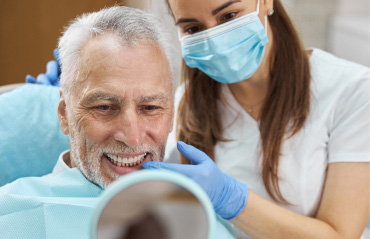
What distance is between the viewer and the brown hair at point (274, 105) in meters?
1.49

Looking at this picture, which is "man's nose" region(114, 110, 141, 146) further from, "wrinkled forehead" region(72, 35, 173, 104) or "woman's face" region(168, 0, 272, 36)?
"woman's face" region(168, 0, 272, 36)

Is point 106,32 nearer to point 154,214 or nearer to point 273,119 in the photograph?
point 154,214

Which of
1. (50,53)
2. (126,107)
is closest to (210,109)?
(126,107)

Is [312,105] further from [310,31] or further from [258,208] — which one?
[310,31]

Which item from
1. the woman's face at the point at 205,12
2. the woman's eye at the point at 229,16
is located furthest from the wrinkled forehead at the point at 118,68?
the woman's eye at the point at 229,16

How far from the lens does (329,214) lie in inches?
53.9

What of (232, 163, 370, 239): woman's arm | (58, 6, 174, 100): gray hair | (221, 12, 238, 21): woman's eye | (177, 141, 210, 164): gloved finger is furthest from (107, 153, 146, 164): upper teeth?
(221, 12, 238, 21): woman's eye

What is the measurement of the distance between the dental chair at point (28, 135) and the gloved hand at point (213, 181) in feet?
2.03

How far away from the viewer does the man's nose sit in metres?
1.04

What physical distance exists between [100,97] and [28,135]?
56 centimetres

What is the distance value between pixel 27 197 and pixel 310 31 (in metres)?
2.97

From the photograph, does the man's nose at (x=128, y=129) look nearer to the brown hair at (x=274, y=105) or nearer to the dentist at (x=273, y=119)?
the dentist at (x=273, y=119)

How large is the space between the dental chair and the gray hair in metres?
0.39

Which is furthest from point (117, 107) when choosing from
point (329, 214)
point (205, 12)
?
point (329, 214)
